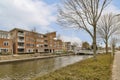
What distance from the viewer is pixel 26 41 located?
7794cm

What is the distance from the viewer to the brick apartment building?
65.2 meters

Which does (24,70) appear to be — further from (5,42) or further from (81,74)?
(5,42)

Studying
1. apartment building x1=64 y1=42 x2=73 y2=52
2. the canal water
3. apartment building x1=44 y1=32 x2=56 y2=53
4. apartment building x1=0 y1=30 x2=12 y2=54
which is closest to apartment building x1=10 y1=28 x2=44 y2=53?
apartment building x1=0 y1=30 x2=12 y2=54

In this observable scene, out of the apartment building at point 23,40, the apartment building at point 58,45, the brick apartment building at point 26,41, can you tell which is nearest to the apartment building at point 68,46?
the apartment building at point 58,45

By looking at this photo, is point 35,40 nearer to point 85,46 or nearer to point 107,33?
point 107,33

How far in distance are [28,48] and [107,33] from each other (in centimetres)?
4050

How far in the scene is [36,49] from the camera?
87062mm

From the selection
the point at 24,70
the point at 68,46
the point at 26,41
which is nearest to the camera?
the point at 24,70

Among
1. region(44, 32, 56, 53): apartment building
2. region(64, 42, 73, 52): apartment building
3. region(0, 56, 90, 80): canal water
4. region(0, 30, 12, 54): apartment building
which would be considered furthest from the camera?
region(64, 42, 73, 52): apartment building

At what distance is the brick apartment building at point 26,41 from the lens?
65188 mm

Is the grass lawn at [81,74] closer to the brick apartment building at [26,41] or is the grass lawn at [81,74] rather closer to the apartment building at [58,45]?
the brick apartment building at [26,41]

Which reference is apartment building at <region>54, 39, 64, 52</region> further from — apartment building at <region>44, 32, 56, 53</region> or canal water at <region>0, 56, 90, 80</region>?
canal water at <region>0, 56, 90, 80</region>

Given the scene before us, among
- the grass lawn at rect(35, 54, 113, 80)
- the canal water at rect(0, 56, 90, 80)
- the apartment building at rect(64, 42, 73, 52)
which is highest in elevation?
the apartment building at rect(64, 42, 73, 52)

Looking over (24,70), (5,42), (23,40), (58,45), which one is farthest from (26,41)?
(24,70)
